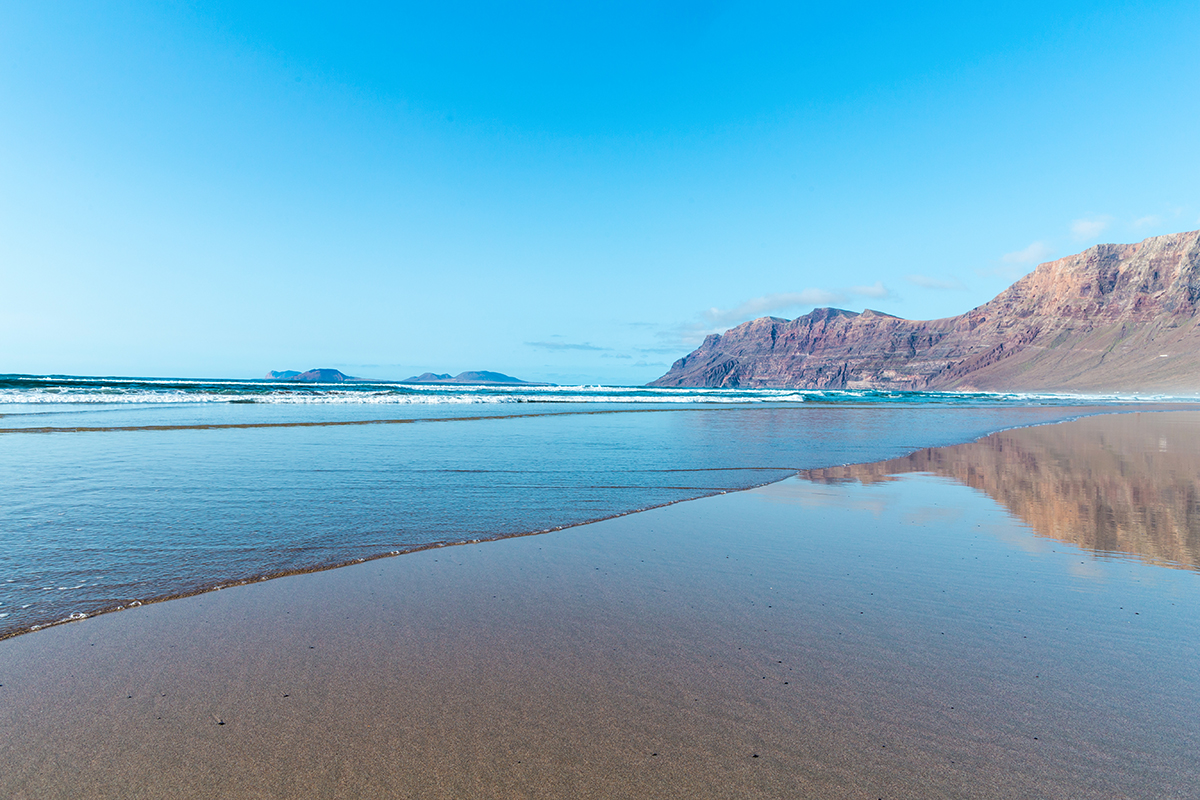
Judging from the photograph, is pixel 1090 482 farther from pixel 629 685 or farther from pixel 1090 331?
pixel 1090 331

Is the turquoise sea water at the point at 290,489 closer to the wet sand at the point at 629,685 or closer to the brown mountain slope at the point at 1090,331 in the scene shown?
the wet sand at the point at 629,685

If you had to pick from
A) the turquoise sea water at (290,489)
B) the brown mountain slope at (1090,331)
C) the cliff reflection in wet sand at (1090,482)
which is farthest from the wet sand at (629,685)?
the brown mountain slope at (1090,331)

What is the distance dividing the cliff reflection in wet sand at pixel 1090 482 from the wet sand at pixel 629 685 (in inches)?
56.4

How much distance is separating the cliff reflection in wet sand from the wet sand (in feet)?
4.70

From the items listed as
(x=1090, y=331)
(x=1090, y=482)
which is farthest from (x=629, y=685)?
(x=1090, y=331)

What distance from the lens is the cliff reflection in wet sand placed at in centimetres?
636

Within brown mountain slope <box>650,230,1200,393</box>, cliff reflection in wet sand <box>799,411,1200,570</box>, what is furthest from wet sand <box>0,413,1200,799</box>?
brown mountain slope <box>650,230,1200,393</box>

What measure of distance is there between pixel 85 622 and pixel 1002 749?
5.47 m

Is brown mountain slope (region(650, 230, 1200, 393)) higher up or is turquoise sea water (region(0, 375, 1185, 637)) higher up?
brown mountain slope (region(650, 230, 1200, 393))

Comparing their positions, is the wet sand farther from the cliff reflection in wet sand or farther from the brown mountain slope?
the brown mountain slope

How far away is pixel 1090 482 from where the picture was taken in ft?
32.9

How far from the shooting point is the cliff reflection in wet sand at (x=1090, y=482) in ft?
20.9

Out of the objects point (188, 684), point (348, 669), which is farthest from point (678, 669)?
point (188, 684)

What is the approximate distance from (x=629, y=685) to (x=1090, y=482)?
11.1 m
